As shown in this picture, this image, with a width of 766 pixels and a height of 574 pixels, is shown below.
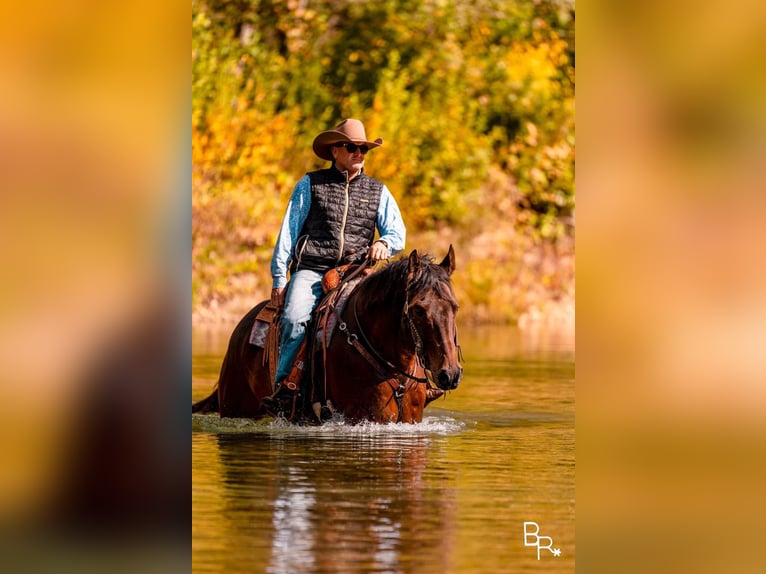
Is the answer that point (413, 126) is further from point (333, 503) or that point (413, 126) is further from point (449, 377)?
point (333, 503)

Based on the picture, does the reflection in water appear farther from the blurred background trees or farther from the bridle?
the blurred background trees

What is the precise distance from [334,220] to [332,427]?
57.0 inches

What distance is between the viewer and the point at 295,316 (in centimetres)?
1035

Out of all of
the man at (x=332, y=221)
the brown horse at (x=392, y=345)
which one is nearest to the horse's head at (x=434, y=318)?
the brown horse at (x=392, y=345)

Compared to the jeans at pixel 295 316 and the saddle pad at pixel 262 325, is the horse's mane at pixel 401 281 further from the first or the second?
the saddle pad at pixel 262 325

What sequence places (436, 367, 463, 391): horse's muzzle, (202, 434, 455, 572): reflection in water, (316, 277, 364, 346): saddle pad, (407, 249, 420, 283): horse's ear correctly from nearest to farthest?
(202, 434, 455, 572): reflection in water
(436, 367, 463, 391): horse's muzzle
(407, 249, 420, 283): horse's ear
(316, 277, 364, 346): saddle pad

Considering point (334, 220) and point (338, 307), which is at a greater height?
point (334, 220)

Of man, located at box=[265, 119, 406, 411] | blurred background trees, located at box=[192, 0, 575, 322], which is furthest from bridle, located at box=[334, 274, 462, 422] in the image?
blurred background trees, located at box=[192, 0, 575, 322]

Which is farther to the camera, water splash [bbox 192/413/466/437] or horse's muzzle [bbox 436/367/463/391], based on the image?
water splash [bbox 192/413/466/437]

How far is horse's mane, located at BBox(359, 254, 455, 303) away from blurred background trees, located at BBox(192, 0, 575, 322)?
15509 mm

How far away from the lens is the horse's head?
9.41 meters

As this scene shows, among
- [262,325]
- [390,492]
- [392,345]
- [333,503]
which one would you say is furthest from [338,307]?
[333,503]
